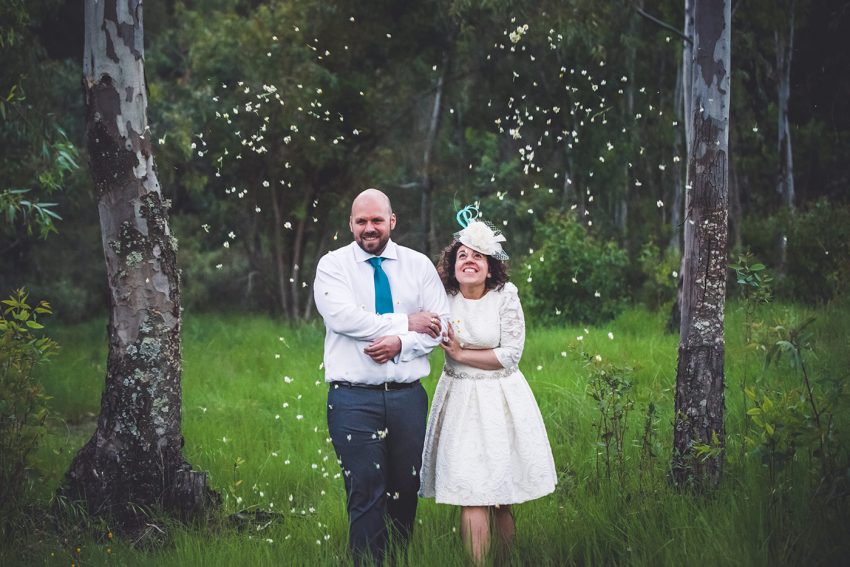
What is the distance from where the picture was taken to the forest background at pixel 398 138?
42.2 feet

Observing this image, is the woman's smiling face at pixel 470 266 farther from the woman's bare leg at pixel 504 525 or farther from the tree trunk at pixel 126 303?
the tree trunk at pixel 126 303

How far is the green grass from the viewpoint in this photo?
14.5ft

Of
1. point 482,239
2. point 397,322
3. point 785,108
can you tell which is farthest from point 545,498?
point 785,108

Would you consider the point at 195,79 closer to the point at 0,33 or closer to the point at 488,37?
the point at 488,37

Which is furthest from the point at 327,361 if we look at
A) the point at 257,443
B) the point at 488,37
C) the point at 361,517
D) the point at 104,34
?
the point at 488,37

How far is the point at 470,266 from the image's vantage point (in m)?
4.85

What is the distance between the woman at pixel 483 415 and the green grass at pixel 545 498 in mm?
303

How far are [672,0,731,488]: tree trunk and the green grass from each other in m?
0.27

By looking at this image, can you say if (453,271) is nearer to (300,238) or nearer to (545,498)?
(545,498)

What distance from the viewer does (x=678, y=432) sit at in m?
5.22

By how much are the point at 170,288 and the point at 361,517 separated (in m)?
2.11

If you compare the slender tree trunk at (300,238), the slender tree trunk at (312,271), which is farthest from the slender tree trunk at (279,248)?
the slender tree trunk at (312,271)

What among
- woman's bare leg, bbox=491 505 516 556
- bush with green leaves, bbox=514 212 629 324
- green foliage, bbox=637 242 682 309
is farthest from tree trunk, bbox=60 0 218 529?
green foliage, bbox=637 242 682 309

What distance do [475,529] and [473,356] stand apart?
0.97 metres
